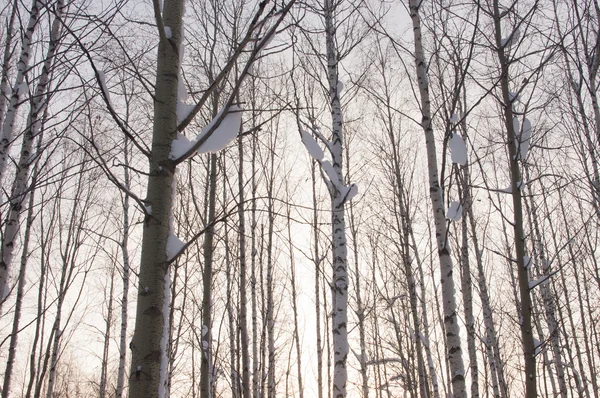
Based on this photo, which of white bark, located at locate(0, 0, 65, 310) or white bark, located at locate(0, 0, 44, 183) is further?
white bark, located at locate(0, 0, 44, 183)

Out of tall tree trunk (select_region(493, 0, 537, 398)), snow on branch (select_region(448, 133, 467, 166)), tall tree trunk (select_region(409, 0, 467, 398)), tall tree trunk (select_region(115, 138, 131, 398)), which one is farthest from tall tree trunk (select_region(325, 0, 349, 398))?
tall tree trunk (select_region(115, 138, 131, 398))

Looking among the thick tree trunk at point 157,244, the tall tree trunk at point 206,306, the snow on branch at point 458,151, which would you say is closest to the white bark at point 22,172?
the tall tree trunk at point 206,306

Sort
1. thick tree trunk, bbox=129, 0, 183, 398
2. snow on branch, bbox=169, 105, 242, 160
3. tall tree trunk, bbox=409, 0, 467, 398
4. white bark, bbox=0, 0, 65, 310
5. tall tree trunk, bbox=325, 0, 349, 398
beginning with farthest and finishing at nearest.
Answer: tall tree trunk, bbox=325, 0, 349, 398 → tall tree trunk, bbox=409, 0, 467, 398 → white bark, bbox=0, 0, 65, 310 → snow on branch, bbox=169, 105, 242, 160 → thick tree trunk, bbox=129, 0, 183, 398

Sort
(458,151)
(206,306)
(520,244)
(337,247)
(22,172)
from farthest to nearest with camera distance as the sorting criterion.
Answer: (337,247), (206,306), (22,172), (458,151), (520,244)

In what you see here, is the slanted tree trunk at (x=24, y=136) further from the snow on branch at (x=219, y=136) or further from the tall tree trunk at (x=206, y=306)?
the snow on branch at (x=219, y=136)

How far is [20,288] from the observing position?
6.27 meters

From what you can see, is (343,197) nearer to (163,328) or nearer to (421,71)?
(421,71)

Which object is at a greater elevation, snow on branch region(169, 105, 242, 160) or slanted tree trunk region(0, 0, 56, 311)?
slanted tree trunk region(0, 0, 56, 311)

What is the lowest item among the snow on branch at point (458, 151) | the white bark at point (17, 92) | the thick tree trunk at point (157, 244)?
the thick tree trunk at point (157, 244)

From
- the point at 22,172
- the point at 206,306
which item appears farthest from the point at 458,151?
the point at 22,172

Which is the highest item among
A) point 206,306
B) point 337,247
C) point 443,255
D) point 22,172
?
point 22,172

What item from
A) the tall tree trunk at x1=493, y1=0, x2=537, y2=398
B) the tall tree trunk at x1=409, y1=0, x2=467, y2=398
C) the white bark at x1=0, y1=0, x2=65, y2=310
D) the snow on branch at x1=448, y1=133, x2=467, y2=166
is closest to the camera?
the tall tree trunk at x1=493, y1=0, x2=537, y2=398

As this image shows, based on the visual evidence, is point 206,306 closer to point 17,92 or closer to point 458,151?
point 17,92

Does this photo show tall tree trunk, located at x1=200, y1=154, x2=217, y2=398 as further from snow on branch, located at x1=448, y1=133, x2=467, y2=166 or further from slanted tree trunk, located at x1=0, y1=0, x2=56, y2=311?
snow on branch, located at x1=448, y1=133, x2=467, y2=166
